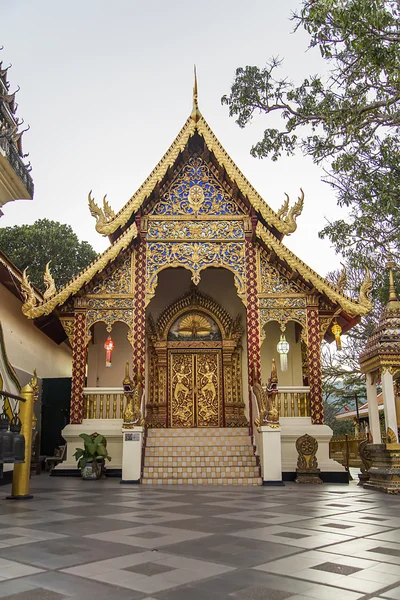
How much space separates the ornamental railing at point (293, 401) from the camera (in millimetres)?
9719

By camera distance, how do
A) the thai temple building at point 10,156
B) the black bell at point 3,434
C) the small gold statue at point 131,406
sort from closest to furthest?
the black bell at point 3,434 < the thai temple building at point 10,156 < the small gold statue at point 131,406

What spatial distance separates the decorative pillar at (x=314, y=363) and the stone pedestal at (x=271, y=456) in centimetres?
145

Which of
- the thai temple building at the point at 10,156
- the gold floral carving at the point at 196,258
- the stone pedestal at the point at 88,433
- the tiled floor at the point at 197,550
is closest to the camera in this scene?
the tiled floor at the point at 197,550

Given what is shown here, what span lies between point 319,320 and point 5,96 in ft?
20.7

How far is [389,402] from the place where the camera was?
297 inches

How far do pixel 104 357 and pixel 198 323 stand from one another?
2043mm

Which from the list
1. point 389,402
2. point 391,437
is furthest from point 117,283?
point 391,437

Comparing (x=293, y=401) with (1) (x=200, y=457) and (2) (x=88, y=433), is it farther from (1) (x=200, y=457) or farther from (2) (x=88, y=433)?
(2) (x=88, y=433)

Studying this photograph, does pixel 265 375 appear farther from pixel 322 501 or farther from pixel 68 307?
pixel 322 501

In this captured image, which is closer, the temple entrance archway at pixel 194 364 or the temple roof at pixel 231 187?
the temple roof at pixel 231 187

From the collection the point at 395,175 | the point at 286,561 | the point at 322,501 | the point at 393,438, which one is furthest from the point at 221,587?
the point at 395,175

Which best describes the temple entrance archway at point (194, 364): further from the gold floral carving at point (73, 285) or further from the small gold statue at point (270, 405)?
the small gold statue at point (270, 405)

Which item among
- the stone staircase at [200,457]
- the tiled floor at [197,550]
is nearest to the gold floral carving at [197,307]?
the stone staircase at [200,457]

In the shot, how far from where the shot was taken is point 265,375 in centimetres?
1121
